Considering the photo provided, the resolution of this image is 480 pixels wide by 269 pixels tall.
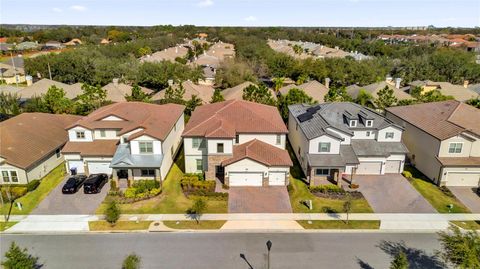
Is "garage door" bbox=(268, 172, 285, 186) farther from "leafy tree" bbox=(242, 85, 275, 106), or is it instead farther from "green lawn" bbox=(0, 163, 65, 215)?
"green lawn" bbox=(0, 163, 65, 215)

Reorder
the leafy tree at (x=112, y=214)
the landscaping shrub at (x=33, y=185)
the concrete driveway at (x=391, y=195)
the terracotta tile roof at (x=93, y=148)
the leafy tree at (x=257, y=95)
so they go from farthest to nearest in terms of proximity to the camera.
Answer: the leafy tree at (x=257, y=95)
the terracotta tile roof at (x=93, y=148)
the landscaping shrub at (x=33, y=185)
the concrete driveway at (x=391, y=195)
the leafy tree at (x=112, y=214)

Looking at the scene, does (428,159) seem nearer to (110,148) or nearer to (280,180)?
(280,180)

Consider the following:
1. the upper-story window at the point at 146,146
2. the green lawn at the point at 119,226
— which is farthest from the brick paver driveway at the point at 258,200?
the upper-story window at the point at 146,146

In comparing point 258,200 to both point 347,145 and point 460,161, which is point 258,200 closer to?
point 347,145

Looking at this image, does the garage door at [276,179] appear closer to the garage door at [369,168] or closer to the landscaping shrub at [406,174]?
the garage door at [369,168]

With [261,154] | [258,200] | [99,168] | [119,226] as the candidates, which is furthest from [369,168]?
[99,168]

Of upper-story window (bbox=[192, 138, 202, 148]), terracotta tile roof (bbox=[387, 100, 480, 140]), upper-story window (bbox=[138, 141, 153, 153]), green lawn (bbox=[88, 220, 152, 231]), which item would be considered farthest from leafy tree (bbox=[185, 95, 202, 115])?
terracotta tile roof (bbox=[387, 100, 480, 140])
